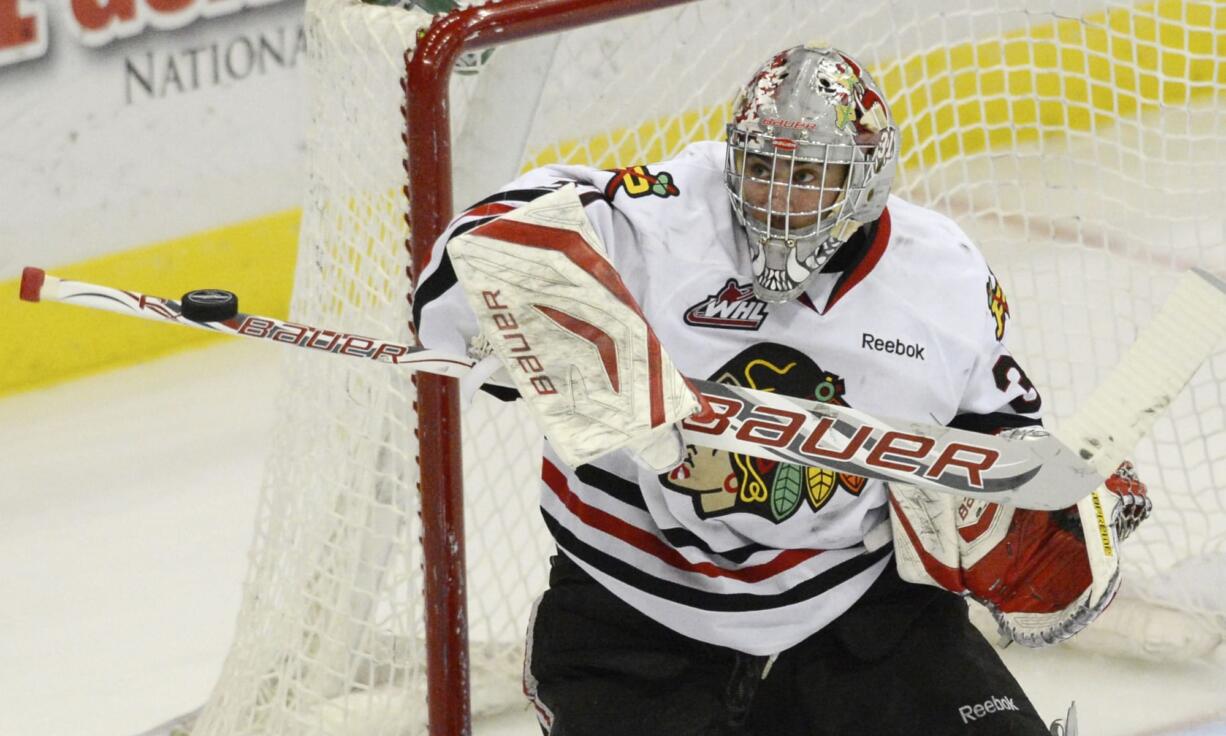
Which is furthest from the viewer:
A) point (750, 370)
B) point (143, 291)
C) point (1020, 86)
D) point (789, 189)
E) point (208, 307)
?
point (1020, 86)

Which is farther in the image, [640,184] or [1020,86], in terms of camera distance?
[1020,86]

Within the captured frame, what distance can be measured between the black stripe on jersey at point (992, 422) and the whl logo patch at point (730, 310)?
28 centimetres

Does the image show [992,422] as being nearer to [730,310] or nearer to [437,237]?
[730,310]

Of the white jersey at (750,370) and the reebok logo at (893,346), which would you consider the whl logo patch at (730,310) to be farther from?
the reebok logo at (893,346)

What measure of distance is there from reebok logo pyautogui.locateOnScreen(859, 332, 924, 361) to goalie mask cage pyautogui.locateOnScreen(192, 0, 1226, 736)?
116 mm

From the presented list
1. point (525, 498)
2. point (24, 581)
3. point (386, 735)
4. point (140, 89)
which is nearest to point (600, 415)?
point (386, 735)

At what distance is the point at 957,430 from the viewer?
6.06ft

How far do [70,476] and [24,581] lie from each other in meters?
0.42

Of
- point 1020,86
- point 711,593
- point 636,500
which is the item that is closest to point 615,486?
point 636,500

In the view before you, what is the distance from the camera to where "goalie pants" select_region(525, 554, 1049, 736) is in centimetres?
203

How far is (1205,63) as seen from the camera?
4.34m

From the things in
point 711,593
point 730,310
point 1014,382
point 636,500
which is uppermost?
point 730,310

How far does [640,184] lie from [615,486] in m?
0.35

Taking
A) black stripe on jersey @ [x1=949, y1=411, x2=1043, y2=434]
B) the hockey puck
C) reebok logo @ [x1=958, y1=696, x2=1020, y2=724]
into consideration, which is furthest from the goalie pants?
the hockey puck
